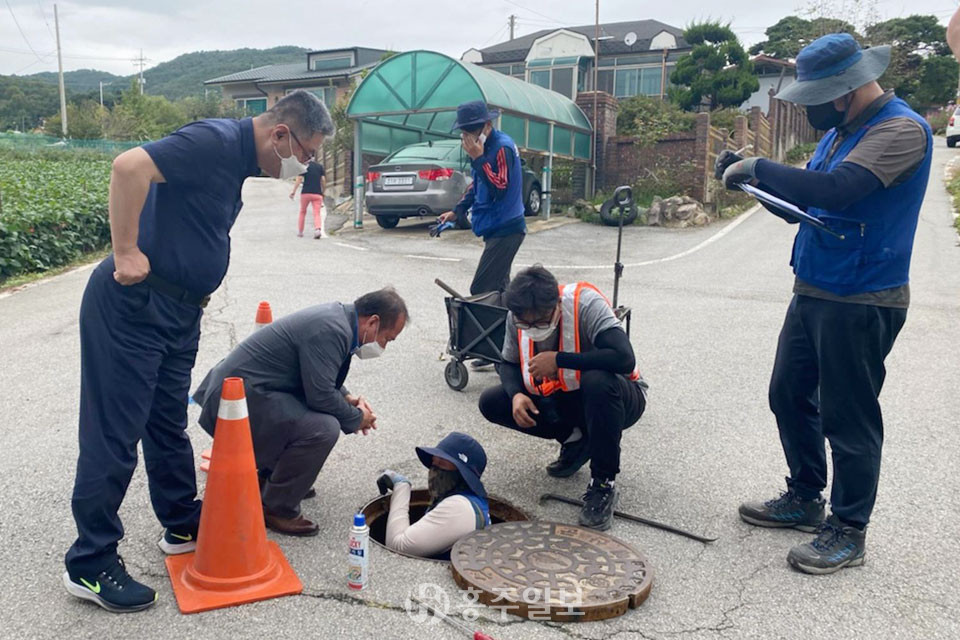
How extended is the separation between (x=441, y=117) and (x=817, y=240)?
1647cm

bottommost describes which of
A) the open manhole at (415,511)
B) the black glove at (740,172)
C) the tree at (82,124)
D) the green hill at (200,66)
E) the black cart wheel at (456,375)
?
the open manhole at (415,511)

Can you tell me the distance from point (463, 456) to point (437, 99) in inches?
535

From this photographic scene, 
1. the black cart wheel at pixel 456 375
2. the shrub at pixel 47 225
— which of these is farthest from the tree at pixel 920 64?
the black cart wheel at pixel 456 375

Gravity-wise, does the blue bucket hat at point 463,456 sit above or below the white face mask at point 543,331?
below

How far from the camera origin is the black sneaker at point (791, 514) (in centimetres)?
399

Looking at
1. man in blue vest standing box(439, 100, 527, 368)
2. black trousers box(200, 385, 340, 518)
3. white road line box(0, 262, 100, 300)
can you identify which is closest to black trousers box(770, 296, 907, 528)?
black trousers box(200, 385, 340, 518)

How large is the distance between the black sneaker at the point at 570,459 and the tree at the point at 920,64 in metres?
36.8

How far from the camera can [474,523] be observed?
387 centimetres

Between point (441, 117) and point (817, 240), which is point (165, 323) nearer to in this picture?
point (817, 240)

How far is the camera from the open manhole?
4176 millimetres

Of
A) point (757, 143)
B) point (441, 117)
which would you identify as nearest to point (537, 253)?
point (441, 117)

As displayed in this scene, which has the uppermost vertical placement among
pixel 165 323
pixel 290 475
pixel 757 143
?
pixel 757 143

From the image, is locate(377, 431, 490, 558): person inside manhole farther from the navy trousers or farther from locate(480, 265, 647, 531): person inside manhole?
the navy trousers

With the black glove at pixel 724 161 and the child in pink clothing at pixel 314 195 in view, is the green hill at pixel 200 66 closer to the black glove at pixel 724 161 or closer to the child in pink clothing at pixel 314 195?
the child in pink clothing at pixel 314 195
